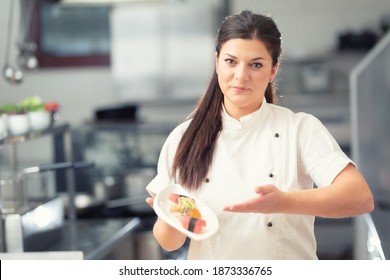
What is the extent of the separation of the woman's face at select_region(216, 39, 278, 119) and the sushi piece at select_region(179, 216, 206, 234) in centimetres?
19

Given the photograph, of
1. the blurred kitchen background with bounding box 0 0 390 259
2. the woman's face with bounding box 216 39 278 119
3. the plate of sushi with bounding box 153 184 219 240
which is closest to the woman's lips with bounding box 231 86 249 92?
the woman's face with bounding box 216 39 278 119

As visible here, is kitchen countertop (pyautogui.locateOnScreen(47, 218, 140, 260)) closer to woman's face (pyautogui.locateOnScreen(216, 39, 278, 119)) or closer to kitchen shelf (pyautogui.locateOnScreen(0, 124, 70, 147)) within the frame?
kitchen shelf (pyautogui.locateOnScreen(0, 124, 70, 147))

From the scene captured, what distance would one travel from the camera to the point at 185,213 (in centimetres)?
115

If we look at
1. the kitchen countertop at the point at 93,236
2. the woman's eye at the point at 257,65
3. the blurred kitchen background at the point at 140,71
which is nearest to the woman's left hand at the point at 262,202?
the woman's eye at the point at 257,65

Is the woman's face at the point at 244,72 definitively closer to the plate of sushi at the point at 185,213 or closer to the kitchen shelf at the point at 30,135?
the plate of sushi at the point at 185,213

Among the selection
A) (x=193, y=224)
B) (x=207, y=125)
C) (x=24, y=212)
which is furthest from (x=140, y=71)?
(x=193, y=224)

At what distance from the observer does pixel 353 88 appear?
2.51 m

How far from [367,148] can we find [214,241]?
130cm

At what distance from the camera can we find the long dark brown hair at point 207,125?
1180 millimetres

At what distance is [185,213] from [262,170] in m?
0.15

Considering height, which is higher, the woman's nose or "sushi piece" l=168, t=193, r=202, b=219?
the woman's nose

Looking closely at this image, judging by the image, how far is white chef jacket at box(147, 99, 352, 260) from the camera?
120 cm

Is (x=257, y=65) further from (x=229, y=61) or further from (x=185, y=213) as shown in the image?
(x=185, y=213)
